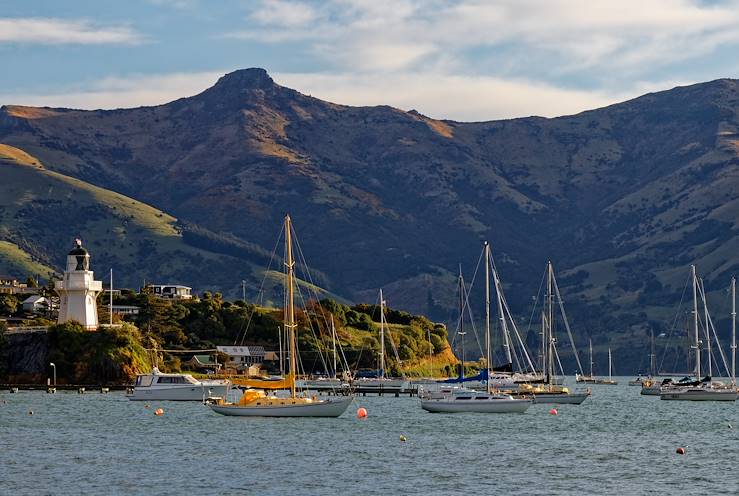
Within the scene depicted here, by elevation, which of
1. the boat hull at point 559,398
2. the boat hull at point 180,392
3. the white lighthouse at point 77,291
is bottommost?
the boat hull at point 559,398

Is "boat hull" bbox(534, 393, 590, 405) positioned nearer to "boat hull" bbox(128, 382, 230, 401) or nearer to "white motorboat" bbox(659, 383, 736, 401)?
"white motorboat" bbox(659, 383, 736, 401)

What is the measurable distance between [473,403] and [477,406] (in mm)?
443

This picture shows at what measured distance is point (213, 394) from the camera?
5871 inches

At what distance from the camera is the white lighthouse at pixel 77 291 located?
584 ft

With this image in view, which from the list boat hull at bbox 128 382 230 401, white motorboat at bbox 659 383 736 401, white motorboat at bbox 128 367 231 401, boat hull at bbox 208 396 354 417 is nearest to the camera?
boat hull at bbox 208 396 354 417

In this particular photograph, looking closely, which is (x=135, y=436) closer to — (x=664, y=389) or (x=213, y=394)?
(x=213, y=394)

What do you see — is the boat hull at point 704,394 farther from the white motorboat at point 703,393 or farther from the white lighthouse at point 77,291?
the white lighthouse at point 77,291

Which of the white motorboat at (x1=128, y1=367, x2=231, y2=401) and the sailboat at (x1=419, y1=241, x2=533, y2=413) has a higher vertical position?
the white motorboat at (x1=128, y1=367, x2=231, y2=401)

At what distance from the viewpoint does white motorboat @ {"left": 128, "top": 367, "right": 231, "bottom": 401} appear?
147750 mm

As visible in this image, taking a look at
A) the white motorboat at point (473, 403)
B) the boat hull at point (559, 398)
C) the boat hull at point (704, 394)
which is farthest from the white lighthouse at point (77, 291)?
the boat hull at point (704, 394)

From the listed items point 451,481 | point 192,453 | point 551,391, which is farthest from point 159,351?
point 451,481

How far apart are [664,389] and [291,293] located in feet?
232

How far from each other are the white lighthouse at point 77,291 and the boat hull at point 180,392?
3152cm

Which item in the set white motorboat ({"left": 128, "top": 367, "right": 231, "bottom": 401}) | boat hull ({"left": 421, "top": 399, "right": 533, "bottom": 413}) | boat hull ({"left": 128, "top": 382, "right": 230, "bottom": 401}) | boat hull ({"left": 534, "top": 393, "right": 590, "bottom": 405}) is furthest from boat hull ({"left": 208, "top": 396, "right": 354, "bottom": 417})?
boat hull ({"left": 534, "top": 393, "right": 590, "bottom": 405})
